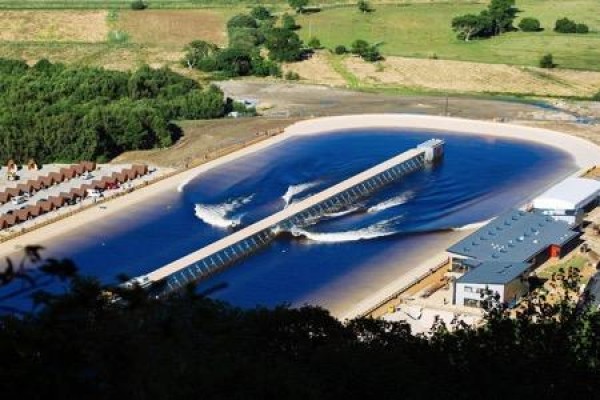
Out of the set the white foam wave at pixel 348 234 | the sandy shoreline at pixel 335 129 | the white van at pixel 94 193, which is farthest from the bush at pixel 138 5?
the white foam wave at pixel 348 234

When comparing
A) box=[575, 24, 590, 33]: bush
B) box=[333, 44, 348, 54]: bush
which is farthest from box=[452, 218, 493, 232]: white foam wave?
box=[575, 24, 590, 33]: bush

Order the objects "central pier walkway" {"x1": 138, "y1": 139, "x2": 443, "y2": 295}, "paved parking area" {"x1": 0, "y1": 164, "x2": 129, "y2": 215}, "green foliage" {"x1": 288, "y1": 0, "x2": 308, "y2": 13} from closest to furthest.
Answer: "central pier walkway" {"x1": 138, "y1": 139, "x2": 443, "y2": 295} < "paved parking area" {"x1": 0, "y1": 164, "x2": 129, "y2": 215} < "green foliage" {"x1": 288, "y1": 0, "x2": 308, "y2": 13}

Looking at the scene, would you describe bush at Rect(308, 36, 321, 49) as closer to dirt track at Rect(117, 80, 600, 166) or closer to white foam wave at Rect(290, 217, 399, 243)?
dirt track at Rect(117, 80, 600, 166)

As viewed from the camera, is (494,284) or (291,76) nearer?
(494,284)

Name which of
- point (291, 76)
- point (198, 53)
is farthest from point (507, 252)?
point (198, 53)

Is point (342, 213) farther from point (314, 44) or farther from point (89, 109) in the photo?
point (314, 44)

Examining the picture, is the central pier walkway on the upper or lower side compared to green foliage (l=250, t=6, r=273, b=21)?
lower

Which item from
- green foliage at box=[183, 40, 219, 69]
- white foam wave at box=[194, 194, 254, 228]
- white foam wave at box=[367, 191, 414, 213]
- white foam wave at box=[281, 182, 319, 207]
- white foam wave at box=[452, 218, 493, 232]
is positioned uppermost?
green foliage at box=[183, 40, 219, 69]

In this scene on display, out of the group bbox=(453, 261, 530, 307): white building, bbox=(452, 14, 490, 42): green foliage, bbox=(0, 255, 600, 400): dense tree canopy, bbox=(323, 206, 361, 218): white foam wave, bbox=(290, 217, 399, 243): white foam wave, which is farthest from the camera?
bbox=(452, 14, 490, 42): green foliage
